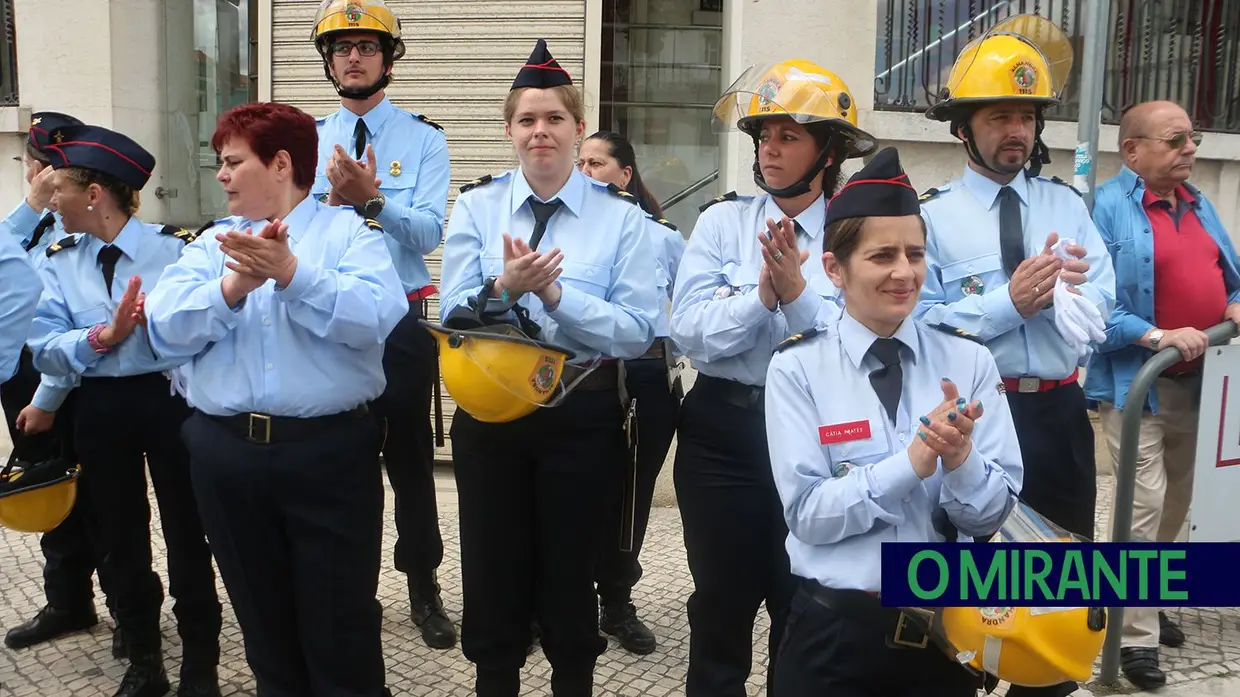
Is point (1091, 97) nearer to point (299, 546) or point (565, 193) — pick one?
point (565, 193)

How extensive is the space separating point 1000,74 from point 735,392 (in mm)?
1299

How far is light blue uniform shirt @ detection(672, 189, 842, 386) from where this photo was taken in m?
2.76

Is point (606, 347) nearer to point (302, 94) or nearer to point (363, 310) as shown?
point (363, 310)

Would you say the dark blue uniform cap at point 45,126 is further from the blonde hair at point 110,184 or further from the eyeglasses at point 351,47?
the eyeglasses at point 351,47

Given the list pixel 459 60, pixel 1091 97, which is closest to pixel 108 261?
pixel 459 60

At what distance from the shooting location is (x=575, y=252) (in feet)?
9.95

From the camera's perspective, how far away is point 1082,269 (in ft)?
9.19

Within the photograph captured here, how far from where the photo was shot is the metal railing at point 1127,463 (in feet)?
11.4

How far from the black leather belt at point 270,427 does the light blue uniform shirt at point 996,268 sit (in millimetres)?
1858

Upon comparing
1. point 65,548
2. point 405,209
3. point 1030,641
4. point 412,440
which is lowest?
point 65,548

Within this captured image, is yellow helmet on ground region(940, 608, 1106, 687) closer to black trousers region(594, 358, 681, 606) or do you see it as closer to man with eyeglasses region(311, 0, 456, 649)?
black trousers region(594, 358, 681, 606)

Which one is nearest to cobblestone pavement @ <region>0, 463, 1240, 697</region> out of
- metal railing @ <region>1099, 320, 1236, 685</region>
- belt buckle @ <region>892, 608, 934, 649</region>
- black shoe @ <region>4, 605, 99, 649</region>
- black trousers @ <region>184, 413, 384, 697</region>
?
black shoe @ <region>4, 605, 99, 649</region>

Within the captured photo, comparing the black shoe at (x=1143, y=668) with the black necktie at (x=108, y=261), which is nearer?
the black necktie at (x=108, y=261)

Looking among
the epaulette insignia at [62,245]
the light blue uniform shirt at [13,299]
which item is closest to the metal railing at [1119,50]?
the epaulette insignia at [62,245]
